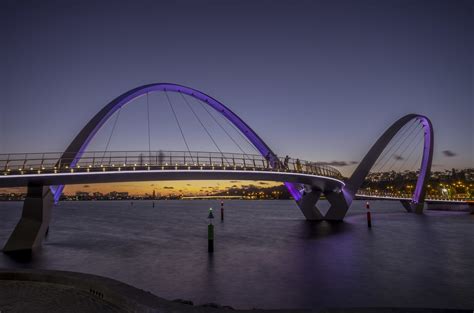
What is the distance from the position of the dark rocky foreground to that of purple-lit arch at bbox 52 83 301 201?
20.7m

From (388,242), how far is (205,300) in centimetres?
2080

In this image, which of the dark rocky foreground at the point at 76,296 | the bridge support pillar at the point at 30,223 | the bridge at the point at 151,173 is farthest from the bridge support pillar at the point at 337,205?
the dark rocky foreground at the point at 76,296

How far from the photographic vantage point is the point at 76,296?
22.0 feet

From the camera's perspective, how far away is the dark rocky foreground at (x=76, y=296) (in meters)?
5.27

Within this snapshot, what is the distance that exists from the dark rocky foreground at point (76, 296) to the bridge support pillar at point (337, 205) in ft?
124

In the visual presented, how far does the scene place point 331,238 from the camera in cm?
2875

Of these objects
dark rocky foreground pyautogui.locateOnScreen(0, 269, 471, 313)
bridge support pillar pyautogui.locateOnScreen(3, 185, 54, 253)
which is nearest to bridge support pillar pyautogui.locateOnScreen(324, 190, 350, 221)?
bridge support pillar pyautogui.locateOnScreen(3, 185, 54, 253)

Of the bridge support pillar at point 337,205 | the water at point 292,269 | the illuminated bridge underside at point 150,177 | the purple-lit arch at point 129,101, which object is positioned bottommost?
the water at point 292,269

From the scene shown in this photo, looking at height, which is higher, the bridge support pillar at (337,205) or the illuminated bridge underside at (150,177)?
the illuminated bridge underside at (150,177)

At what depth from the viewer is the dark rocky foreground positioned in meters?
5.27

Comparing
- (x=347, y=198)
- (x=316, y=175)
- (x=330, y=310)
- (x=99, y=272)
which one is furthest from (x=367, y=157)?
(x=330, y=310)

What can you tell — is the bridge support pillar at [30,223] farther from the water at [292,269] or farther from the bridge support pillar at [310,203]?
the bridge support pillar at [310,203]

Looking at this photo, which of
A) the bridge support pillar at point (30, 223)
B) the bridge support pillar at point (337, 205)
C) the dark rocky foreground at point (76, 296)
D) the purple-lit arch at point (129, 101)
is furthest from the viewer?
the bridge support pillar at point (337, 205)

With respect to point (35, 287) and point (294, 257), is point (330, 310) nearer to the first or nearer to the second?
point (35, 287)
